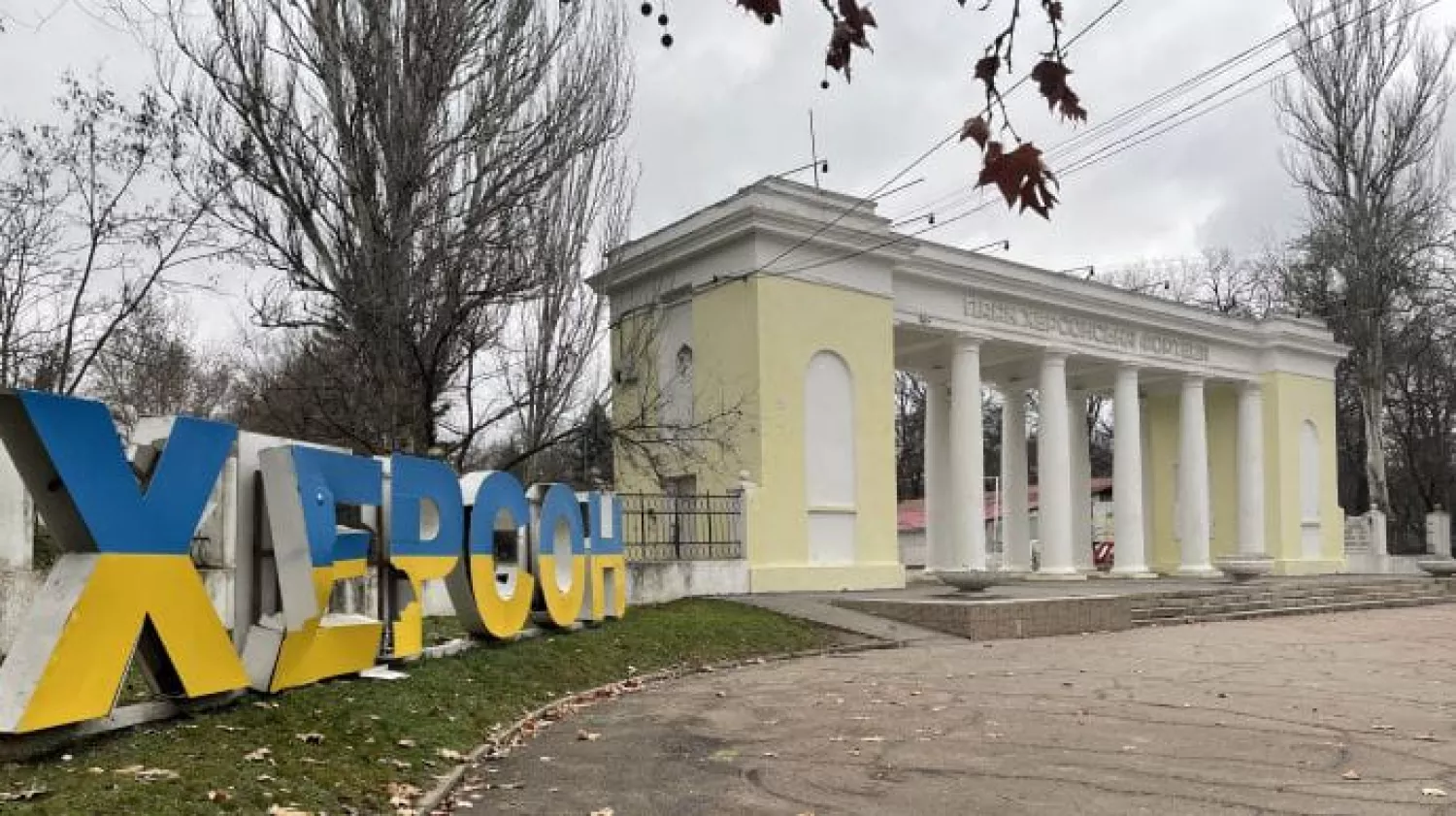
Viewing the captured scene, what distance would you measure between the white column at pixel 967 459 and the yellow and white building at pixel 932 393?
0.05 metres

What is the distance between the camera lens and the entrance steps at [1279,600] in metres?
21.4

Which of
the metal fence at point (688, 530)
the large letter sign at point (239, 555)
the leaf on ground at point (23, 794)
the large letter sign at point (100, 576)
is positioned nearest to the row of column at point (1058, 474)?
the metal fence at point (688, 530)

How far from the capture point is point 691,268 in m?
23.7

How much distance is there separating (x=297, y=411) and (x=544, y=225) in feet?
15.7

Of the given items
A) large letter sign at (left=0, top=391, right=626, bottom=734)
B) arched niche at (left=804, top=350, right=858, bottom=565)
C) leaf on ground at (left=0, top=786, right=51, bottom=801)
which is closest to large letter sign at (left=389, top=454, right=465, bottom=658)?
large letter sign at (left=0, top=391, right=626, bottom=734)

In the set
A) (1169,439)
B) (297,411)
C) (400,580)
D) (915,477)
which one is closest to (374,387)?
(297,411)

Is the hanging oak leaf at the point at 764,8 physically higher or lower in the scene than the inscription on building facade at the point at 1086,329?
lower

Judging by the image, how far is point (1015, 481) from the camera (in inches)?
1266

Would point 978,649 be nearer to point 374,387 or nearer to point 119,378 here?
point 374,387

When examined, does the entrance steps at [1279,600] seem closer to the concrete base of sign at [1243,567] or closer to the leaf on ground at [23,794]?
the concrete base of sign at [1243,567]

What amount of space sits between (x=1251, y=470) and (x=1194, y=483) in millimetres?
2751

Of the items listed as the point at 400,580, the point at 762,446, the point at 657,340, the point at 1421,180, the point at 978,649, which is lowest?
the point at 978,649

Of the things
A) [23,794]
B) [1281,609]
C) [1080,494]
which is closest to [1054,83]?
[23,794]

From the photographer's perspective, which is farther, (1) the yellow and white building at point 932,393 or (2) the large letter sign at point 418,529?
(1) the yellow and white building at point 932,393
